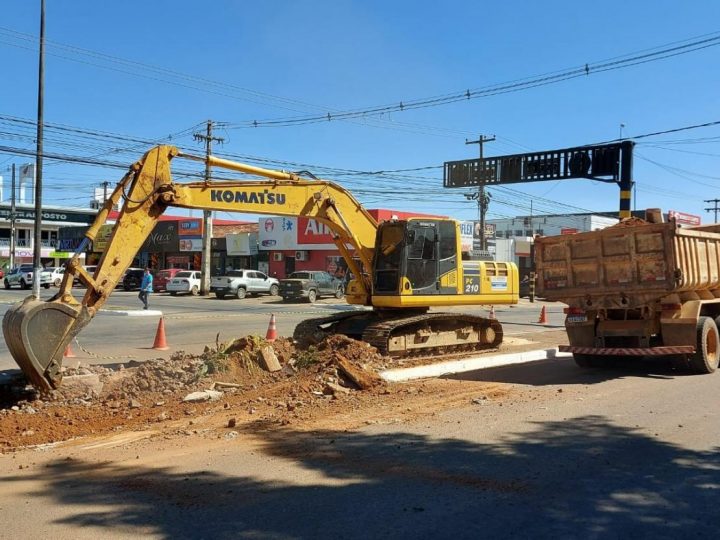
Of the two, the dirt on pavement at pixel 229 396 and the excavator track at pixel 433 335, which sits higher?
the excavator track at pixel 433 335

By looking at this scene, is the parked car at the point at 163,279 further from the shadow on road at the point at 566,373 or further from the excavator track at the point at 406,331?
the shadow on road at the point at 566,373

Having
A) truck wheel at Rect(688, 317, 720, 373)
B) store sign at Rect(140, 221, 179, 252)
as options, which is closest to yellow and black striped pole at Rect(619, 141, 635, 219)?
truck wheel at Rect(688, 317, 720, 373)

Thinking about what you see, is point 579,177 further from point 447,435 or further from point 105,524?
point 105,524

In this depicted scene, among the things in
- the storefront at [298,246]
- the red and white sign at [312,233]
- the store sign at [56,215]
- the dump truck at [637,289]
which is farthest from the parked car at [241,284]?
the store sign at [56,215]

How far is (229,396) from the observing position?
30.3 feet

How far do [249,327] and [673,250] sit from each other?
13.5 metres

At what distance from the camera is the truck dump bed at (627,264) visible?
1087 centimetres

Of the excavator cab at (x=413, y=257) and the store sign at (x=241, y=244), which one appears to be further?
the store sign at (x=241, y=244)

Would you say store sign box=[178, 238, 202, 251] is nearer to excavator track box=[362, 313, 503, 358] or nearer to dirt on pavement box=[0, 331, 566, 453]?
excavator track box=[362, 313, 503, 358]

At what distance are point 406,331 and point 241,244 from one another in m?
39.7

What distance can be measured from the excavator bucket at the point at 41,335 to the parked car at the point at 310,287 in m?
27.6

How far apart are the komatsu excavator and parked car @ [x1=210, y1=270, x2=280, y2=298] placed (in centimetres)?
2387

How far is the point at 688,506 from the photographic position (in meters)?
4.95

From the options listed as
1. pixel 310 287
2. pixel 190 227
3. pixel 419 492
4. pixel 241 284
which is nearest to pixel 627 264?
pixel 419 492
